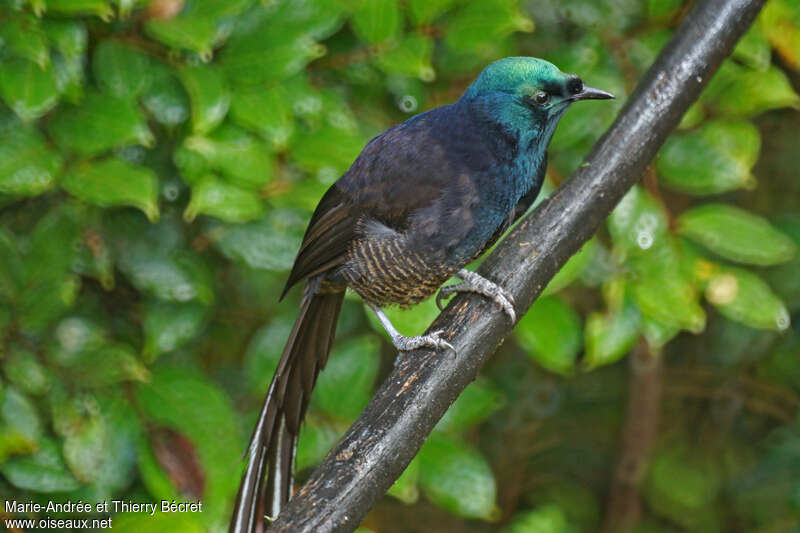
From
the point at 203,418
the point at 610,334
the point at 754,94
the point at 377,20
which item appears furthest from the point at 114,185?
the point at 754,94

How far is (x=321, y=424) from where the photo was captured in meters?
2.01

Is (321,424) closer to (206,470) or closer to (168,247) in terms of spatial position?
(206,470)

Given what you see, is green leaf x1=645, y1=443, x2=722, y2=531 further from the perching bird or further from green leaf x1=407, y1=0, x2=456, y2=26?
green leaf x1=407, y1=0, x2=456, y2=26

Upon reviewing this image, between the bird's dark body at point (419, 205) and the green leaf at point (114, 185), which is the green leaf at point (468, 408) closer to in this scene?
the bird's dark body at point (419, 205)

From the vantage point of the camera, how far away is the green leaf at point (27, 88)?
1.68 metres

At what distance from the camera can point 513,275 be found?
5.39ft

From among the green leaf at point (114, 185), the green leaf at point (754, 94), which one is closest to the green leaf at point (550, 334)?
the green leaf at point (754, 94)

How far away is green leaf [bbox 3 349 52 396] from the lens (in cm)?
184

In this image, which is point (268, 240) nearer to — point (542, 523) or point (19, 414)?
point (19, 414)

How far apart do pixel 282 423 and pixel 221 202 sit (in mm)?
470

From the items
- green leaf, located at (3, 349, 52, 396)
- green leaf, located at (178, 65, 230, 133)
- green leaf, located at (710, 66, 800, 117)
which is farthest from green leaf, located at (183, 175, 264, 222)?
green leaf, located at (710, 66, 800, 117)

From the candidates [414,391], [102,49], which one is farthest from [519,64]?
[102,49]

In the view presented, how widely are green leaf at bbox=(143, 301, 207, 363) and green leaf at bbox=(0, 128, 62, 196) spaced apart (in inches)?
14.6

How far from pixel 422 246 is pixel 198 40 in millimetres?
617
